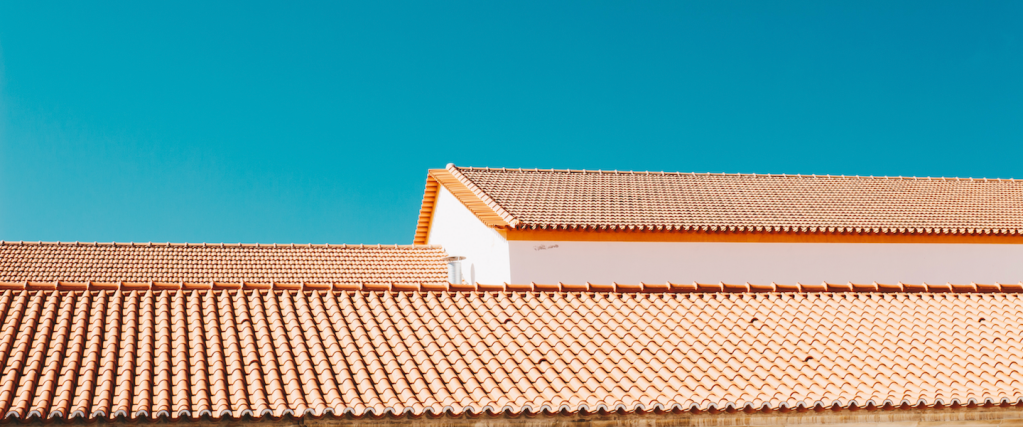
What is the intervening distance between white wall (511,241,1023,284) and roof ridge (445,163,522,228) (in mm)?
441

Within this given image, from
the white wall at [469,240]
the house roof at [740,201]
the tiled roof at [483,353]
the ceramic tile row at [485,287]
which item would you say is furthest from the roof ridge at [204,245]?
the tiled roof at [483,353]

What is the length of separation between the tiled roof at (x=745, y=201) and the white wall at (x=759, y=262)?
0.39 m

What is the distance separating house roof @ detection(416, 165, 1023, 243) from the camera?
46.8 feet

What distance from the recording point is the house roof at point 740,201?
46.8 feet

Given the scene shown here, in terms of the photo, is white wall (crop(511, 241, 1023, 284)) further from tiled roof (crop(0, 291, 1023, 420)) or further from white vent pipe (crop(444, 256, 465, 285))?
tiled roof (crop(0, 291, 1023, 420))

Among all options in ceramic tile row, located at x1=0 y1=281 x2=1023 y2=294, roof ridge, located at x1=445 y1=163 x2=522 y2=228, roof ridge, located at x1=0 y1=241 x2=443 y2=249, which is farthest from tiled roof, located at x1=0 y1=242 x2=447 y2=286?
ceramic tile row, located at x1=0 y1=281 x2=1023 y2=294

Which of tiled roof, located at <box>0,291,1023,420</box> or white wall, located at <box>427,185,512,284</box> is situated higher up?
white wall, located at <box>427,185,512,284</box>

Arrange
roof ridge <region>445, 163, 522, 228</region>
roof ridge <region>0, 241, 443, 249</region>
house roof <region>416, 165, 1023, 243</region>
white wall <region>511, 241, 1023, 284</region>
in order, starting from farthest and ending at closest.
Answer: roof ridge <region>0, 241, 443, 249</region> → house roof <region>416, 165, 1023, 243</region> → white wall <region>511, 241, 1023, 284</region> → roof ridge <region>445, 163, 522, 228</region>

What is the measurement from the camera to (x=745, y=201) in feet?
53.4

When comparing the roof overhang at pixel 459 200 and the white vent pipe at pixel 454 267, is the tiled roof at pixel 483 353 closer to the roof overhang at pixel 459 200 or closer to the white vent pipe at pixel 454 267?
the roof overhang at pixel 459 200

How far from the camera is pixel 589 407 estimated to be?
5.68 meters

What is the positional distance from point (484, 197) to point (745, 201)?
5.24 m

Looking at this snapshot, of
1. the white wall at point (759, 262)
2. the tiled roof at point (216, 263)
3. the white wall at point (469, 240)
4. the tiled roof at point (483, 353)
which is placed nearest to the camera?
the tiled roof at point (483, 353)

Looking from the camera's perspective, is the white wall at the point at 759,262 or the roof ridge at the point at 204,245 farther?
the roof ridge at the point at 204,245
